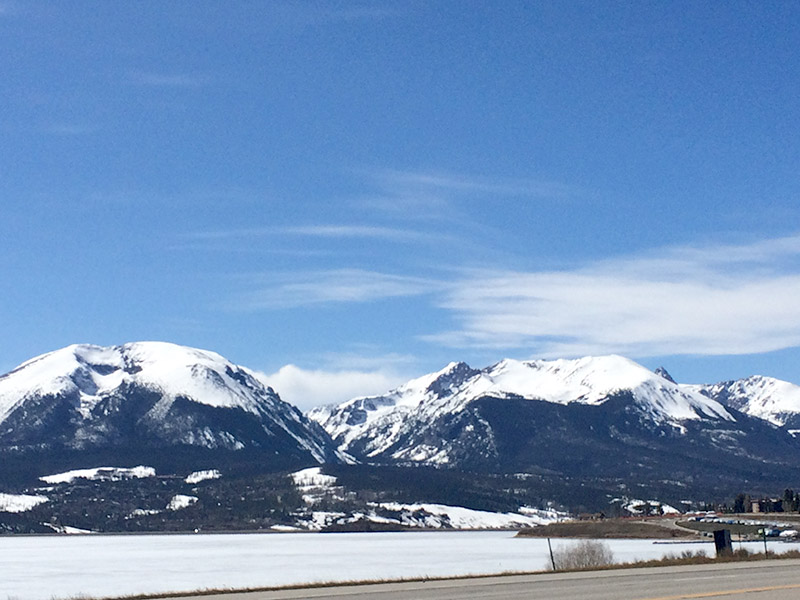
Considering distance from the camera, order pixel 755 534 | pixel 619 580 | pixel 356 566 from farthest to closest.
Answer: pixel 755 534 → pixel 356 566 → pixel 619 580

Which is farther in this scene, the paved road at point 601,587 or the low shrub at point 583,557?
the low shrub at point 583,557

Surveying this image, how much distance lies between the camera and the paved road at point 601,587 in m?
40.2

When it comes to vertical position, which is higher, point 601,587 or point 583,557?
point 601,587

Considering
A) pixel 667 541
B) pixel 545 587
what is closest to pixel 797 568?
pixel 545 587

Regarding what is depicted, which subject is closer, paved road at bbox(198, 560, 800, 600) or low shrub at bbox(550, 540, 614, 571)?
paved road at bbox(198, 560, 800, 600)

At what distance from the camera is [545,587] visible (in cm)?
4531

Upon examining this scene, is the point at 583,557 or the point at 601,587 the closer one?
the point at 601,587

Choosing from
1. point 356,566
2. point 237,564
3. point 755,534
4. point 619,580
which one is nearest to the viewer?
point 619,580

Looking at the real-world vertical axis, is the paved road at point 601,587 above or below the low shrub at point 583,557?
above

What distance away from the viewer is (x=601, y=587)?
43750 millimetres

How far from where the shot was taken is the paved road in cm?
4022

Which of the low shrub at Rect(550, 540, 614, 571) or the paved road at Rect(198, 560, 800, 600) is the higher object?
the paved road at Rect(198, 560, 800, 600)

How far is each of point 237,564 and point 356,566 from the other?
63.4 feet

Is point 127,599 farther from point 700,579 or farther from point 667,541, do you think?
point 667,541
